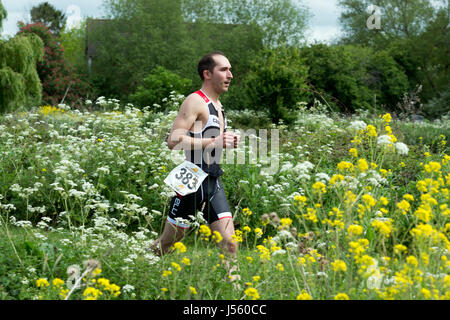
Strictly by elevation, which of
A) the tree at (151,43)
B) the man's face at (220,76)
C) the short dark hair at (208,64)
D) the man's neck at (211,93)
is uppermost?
the tree at (151,43)

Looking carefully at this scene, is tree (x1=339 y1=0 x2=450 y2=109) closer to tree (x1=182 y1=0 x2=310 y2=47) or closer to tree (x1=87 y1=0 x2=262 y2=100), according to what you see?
tree (x1=182 y1=0 x2=310 y2=47)

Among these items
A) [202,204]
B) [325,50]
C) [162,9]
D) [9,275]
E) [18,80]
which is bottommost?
[9,275]

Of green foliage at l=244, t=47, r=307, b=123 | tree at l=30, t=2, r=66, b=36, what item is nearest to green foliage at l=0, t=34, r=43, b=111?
green foliage at l=244, t=47, r=307, b=123

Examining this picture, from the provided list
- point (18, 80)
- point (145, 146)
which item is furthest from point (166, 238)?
point (18, 80)

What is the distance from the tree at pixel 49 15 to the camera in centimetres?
5714

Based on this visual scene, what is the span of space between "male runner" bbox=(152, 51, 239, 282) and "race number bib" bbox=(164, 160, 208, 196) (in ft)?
0.28

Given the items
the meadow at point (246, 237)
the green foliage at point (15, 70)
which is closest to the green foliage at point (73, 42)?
the green foliage at point (15, 70)

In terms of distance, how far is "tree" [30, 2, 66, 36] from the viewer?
57138 millimetres

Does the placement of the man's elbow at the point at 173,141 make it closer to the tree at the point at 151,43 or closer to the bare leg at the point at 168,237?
the bare leg at the point at 168,237

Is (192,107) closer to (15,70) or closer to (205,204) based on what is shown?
(205,204)

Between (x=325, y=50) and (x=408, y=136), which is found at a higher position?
(x=325, y=50)

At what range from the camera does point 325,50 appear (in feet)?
95.5
